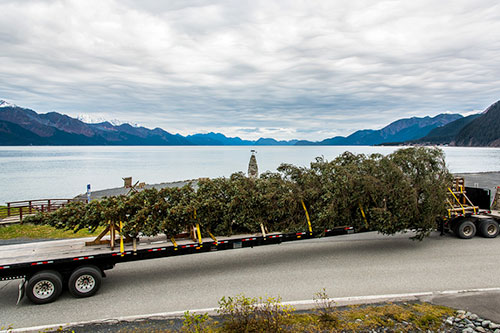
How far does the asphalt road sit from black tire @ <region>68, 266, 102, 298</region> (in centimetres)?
18

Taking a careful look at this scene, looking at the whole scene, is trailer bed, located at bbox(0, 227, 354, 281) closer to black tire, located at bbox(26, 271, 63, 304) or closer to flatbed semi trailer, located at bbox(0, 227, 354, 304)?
flatbed semi trailer, located at bbox(0, 227, 354, 304)

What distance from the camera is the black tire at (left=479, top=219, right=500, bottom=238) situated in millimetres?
12414

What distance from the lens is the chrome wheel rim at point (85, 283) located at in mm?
7842

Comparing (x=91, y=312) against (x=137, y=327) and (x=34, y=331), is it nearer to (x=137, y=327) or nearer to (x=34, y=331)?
(x=34, y=331)

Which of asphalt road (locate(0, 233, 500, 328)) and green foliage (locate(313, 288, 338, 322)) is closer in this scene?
green foliage (locate(313, 288, 338, 322))

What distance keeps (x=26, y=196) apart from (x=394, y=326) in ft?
193

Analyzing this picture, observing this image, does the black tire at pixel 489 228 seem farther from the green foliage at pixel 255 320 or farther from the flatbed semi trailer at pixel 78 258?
the green foliage at pixel 255 320

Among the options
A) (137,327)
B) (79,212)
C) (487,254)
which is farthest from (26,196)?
(487,254)

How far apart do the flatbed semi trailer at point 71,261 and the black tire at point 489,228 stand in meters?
9.44

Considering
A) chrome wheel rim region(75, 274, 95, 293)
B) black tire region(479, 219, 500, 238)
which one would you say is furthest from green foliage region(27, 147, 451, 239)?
black tire region(479, 219, 500, 238)

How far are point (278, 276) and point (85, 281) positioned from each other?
489cm

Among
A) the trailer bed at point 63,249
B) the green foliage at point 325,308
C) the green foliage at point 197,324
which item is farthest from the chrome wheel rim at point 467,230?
the green foliage at point 197,324

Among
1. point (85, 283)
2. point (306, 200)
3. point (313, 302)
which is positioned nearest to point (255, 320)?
point (313, 302)

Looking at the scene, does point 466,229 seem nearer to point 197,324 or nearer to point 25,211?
point 197,324
